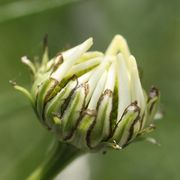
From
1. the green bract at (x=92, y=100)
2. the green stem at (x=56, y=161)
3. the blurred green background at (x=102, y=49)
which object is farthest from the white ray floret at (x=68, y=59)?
the blurred green background at (x=102, y=49)

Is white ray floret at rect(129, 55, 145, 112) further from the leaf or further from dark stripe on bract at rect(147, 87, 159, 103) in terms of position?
the leaf

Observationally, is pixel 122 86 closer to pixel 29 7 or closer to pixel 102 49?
pixel 29 7

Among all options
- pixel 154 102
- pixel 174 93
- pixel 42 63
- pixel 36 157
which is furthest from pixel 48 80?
pixel 174 93

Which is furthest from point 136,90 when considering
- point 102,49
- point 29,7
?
point 102,49

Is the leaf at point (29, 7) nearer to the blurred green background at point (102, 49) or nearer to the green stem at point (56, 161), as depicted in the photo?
the blurred green background at point (102, 49)

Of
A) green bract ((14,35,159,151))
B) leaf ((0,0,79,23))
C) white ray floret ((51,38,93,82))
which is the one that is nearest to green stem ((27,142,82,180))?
green bract ((14,35,159,151))

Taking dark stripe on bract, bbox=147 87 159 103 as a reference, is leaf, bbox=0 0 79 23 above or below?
above
